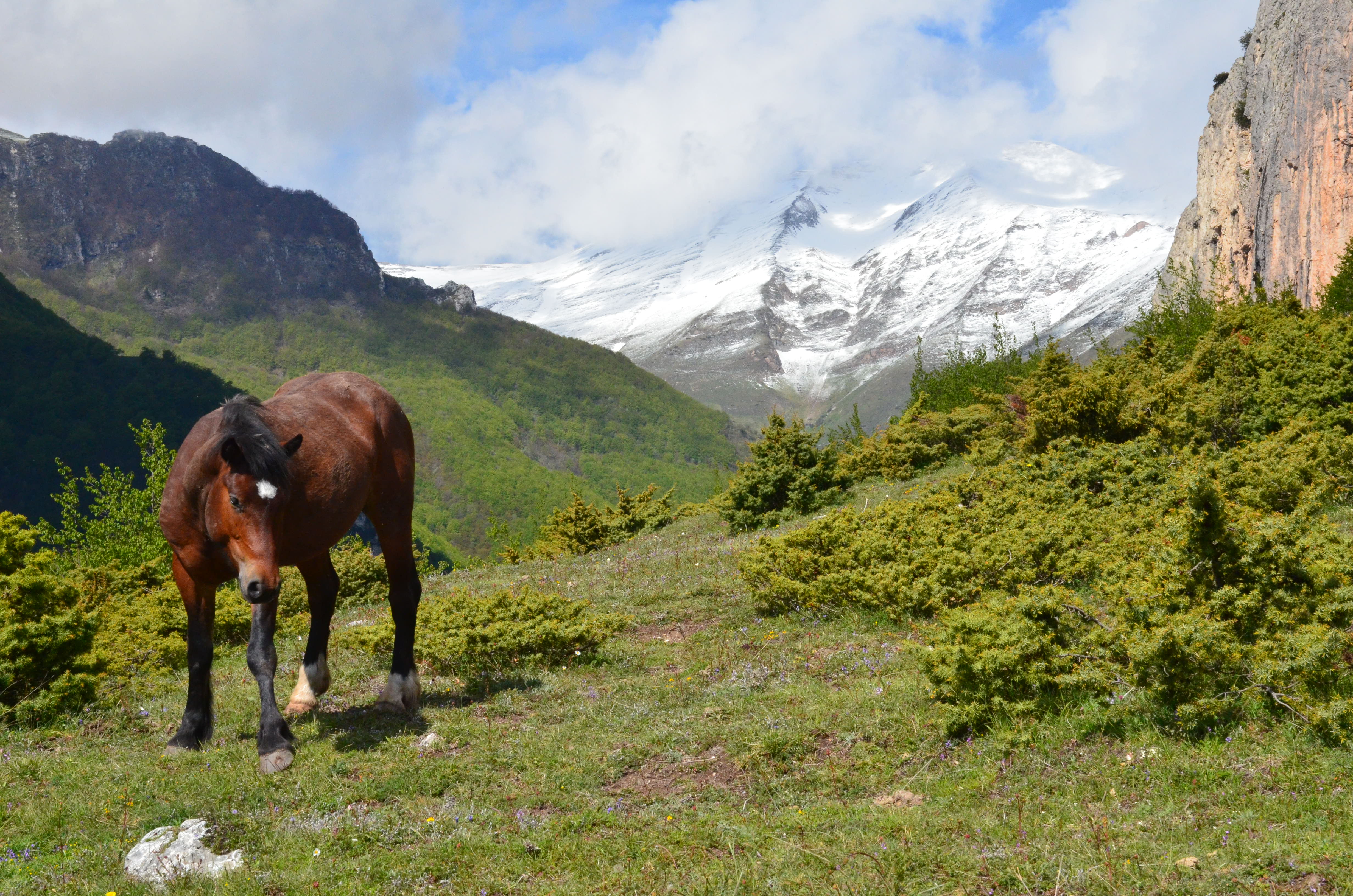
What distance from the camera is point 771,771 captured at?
6059mm

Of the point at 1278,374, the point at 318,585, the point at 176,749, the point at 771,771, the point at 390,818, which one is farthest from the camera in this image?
the point at 1278,374

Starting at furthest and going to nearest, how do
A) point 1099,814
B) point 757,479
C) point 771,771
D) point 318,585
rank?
point 757,479 → point 318,585 → point 771,771 → point 1099,814

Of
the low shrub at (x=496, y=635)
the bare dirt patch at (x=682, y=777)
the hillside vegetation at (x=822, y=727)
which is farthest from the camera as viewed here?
the low shrub at (x=496, y=635)

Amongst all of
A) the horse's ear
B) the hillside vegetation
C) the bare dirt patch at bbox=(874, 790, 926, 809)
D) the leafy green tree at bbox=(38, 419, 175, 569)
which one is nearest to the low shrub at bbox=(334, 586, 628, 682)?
the hillside vegetation

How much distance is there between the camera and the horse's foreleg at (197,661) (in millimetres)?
6617

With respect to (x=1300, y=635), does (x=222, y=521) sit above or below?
above

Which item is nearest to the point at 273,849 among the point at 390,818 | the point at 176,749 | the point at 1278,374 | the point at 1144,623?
the point at 390,818

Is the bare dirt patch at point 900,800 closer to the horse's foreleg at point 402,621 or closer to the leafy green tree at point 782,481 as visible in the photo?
the horse's foreleg at point 402,621

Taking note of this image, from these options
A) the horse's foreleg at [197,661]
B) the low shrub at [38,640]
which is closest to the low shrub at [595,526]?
the low shrub at [38,640]

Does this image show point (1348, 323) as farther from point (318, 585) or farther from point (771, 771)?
point (318, 585)

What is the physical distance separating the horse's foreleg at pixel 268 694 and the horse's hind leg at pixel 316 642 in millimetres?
1175

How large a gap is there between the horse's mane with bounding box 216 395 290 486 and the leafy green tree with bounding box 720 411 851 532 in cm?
1816

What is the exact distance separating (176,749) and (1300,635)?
7.83m

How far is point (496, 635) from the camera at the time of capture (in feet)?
30.5
